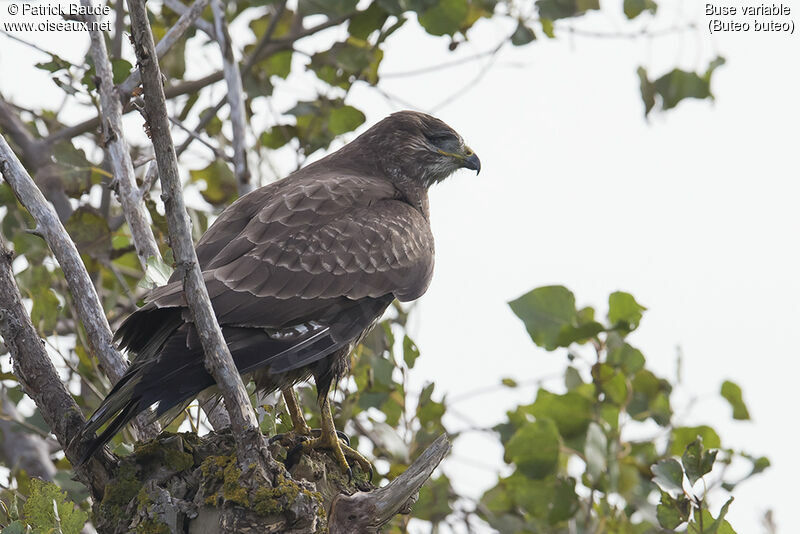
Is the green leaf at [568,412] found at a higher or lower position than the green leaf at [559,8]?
lower

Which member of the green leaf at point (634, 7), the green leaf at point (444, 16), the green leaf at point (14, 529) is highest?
the green leaf at point (444, 16)

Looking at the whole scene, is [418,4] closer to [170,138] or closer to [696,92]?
[696,92]

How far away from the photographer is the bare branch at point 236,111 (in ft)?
17.5

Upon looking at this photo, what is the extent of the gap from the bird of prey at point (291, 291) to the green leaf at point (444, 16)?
1.01m

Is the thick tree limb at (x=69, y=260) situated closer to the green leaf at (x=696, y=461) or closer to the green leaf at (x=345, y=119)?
the green leaf at (x=696, y=461)

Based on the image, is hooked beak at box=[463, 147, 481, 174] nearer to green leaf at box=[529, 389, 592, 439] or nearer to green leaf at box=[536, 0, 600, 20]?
green leaf at box=[536, 0, 600, 20]

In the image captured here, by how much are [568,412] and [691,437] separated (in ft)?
2.33

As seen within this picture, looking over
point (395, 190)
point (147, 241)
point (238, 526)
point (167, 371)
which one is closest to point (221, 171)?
point (395, 190)

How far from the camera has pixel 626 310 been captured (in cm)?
502

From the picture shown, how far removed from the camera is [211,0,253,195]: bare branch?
5.33 m

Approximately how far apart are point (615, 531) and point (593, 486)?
26cm

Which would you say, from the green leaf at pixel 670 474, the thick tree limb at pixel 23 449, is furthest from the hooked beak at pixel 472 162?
the thick tree limb at pixel 23 449

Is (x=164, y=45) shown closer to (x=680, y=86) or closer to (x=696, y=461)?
(x=696, y=461)

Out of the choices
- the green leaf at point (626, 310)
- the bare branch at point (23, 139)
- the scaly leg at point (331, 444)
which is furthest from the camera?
the bare branch at point (23, 139)
